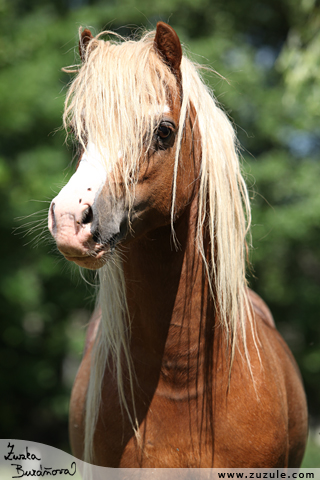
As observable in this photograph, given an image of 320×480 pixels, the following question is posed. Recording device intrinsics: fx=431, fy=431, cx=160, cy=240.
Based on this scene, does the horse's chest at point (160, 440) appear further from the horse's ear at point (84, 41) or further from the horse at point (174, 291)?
the horse's ear at point (84, 41)

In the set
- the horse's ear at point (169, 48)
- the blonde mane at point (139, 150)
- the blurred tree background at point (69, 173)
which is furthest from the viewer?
the blurred tree background at point (69, 173)

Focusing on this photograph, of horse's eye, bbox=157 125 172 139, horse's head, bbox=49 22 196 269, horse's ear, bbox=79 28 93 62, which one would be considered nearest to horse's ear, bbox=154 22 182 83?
horse's head, bbox=49 22 196 269

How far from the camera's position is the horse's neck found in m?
1.87

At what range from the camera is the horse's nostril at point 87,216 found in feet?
4.74

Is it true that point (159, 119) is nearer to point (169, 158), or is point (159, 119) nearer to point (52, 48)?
point (169, 158)

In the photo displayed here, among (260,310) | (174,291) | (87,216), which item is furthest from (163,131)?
(260,310)

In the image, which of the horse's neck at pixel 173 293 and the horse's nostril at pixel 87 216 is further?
the horse's neck at pixel 173 293

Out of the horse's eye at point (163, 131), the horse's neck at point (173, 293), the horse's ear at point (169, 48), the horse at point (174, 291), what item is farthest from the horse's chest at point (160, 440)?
the horse's ear at point (169, 48)

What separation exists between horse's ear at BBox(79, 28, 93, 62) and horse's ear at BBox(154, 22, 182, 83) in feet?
1.24

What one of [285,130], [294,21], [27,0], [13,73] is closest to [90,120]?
[13,73]

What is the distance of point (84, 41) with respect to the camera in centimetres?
201

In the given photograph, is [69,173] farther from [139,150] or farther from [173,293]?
[139,150]

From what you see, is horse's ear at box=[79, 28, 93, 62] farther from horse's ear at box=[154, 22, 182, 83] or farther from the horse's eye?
the horse's eye

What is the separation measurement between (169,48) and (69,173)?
245 inches
